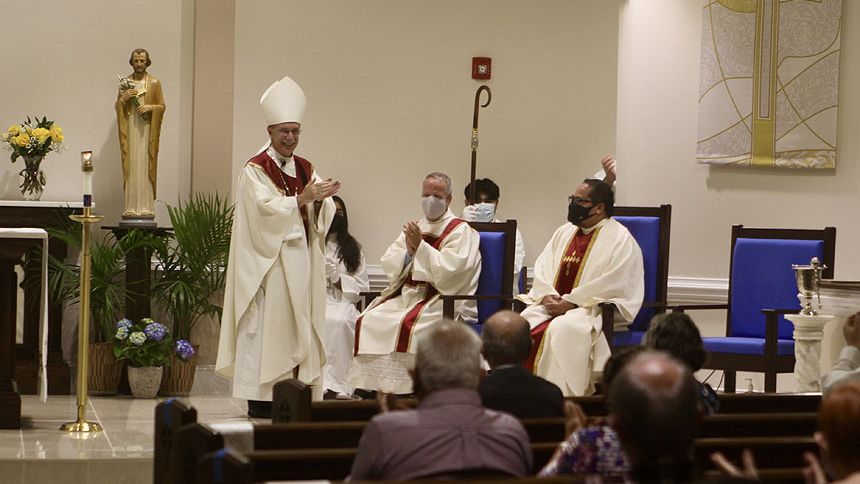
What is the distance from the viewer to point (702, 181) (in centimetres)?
733

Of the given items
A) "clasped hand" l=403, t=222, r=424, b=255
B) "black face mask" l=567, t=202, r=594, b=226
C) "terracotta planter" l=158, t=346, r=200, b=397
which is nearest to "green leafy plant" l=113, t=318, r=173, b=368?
"terracotta planter" l=158, t=346, r=200, b=397

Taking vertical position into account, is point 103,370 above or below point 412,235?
below

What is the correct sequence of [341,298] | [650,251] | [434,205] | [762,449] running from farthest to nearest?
[341,298], [434,205], [650,251], [762,449]

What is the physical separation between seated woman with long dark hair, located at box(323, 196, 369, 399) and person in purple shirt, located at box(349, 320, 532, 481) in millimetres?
4770

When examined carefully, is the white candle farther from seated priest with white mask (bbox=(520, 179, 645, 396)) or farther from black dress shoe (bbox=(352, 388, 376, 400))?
seated priest with white mask (bbox=(520, 179, 645, 396))

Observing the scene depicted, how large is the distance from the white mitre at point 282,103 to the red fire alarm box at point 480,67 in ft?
7.82

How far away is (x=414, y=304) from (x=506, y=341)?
3.57 meters

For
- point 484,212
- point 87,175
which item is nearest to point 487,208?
point 484,212

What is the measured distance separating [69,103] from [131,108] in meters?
0.63

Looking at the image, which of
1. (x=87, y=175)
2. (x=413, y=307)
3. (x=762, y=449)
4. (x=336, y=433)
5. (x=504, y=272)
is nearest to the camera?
(x=762, y=449)

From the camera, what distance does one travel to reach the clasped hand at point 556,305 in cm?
632

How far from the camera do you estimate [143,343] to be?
24.0 ft

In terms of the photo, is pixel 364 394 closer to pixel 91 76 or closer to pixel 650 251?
pixel 650 251

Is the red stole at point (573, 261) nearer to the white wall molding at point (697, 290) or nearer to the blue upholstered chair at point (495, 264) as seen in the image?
the blue upholstered chair at point (495, 264)
